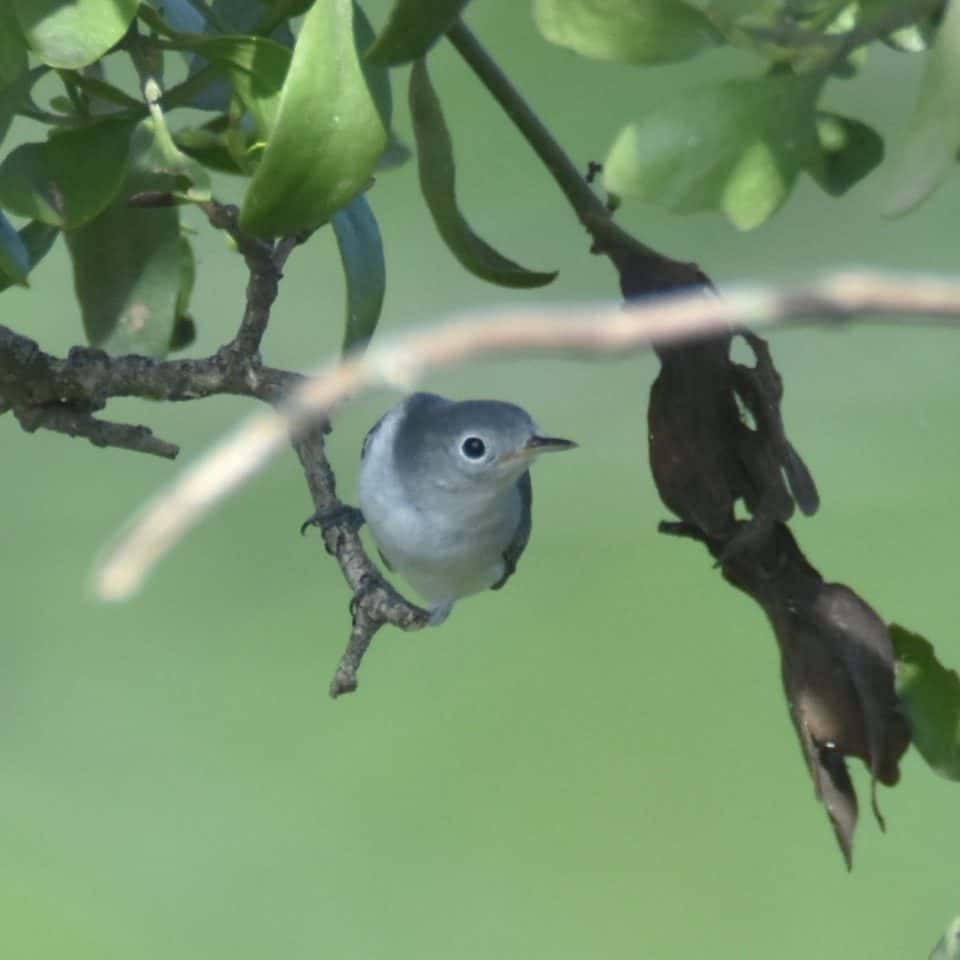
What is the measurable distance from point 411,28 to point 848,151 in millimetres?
168

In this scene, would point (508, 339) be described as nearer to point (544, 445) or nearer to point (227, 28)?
point (227, 28)

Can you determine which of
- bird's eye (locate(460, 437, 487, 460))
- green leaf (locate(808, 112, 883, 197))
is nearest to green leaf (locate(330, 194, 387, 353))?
green leaf (locate(808, 112, 883, 197))

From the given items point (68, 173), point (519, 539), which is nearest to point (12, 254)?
point (68, 173)

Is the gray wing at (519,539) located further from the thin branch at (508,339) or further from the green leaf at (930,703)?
the thin branch at (508,339)

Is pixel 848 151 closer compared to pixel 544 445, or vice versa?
pixel 848 151

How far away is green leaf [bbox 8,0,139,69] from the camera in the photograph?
1.35ft

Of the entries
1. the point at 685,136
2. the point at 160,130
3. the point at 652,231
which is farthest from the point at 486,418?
the point at 652,231

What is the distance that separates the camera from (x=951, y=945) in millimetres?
427

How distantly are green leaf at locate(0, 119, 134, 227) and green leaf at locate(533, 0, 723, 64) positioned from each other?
0.49 ft

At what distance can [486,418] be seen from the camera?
91 cm

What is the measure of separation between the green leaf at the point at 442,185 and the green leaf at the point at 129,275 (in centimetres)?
15

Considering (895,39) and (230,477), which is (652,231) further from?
(230,477)

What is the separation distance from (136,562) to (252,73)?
0.95 ft

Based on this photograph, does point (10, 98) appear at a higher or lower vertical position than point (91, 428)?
higher
